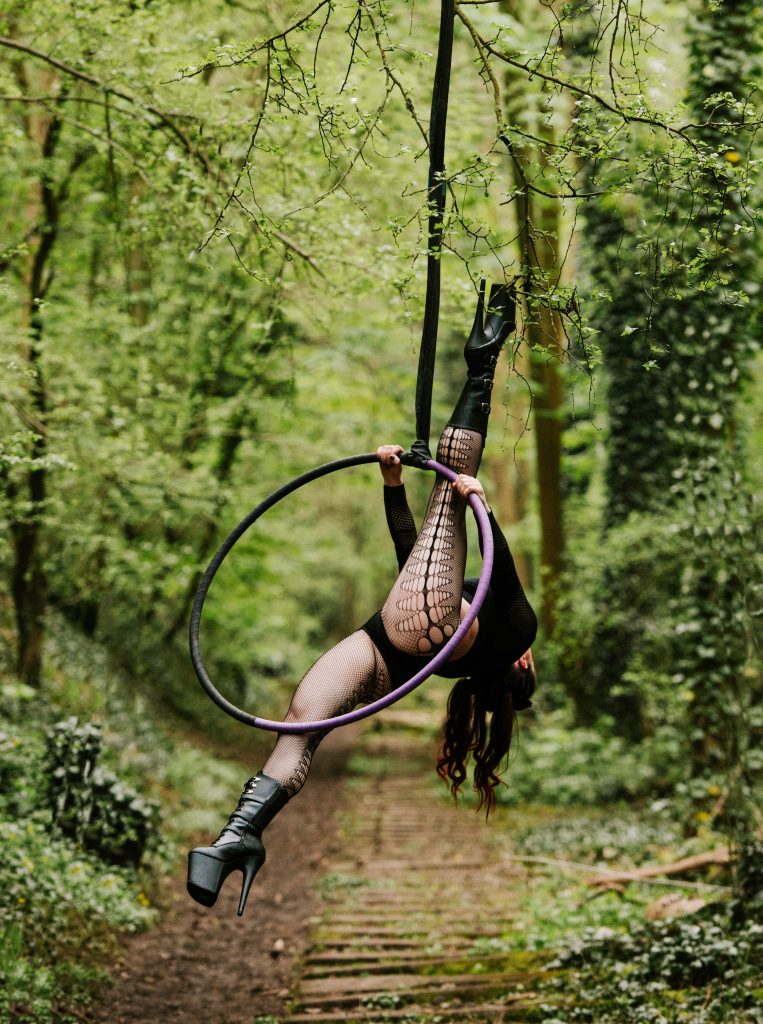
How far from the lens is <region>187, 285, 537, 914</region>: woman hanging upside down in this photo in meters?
2.89

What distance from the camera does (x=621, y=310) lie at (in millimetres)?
9805

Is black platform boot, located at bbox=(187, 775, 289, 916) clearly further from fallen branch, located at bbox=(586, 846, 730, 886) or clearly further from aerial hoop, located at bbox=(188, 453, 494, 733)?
fallen branch, located at bbox=(586, 846, 730, 886)

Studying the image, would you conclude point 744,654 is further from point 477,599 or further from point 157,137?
point 157,137

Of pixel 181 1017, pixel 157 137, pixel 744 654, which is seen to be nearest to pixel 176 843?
pixel 181 1017

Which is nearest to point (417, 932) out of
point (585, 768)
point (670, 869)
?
point (670, 869)

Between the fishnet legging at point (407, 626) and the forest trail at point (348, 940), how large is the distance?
227cm

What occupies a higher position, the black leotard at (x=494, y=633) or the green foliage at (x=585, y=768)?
the black leotard at (x=494, y=633)

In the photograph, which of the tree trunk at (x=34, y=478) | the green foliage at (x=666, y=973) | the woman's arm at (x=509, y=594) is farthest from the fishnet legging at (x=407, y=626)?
the tree trunk at (x=34, y=478)

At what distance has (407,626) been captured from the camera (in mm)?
3094

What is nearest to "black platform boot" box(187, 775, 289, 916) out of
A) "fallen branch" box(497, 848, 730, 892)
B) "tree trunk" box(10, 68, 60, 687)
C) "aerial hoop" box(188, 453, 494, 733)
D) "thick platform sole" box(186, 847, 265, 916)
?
"thick platform sole" box(186, 847, 265, 916)

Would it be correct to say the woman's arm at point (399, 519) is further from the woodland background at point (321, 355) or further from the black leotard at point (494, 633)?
the woodland background at point (321, 355)

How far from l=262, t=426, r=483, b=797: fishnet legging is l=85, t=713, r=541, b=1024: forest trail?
2.27 metres

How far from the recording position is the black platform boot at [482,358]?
321 centimetres

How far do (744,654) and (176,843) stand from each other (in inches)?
211
